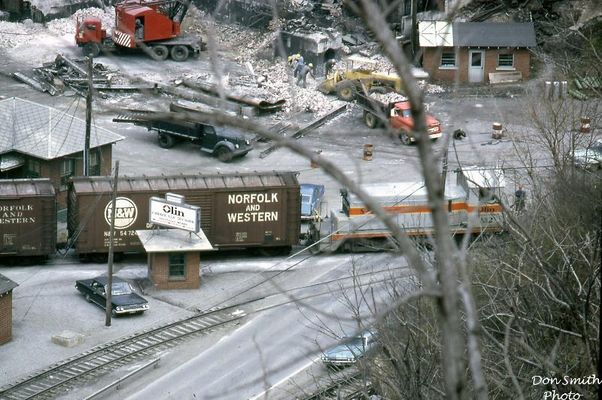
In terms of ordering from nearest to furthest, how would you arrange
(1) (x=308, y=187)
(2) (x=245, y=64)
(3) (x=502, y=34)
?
1. (1) (x=308, y=187)
2. (3) (x=502, y=34)
3. (2) (x=245, y=64)

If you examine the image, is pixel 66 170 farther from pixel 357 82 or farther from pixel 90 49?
pixel 357 82

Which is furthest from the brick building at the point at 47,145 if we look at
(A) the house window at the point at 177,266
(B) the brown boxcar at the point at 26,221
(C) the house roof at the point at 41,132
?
(A) the house window at the point at 177,266

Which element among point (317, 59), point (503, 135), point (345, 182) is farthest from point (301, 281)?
point (345, 182)

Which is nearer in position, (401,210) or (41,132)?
(401,210)

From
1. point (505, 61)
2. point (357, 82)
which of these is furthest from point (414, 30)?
point (505, 61)

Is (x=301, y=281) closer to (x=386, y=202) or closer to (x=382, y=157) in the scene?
(x=386, y=202)

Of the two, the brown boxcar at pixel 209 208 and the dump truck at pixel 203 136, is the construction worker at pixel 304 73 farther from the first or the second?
the brown boxcar at pixel 209 208
